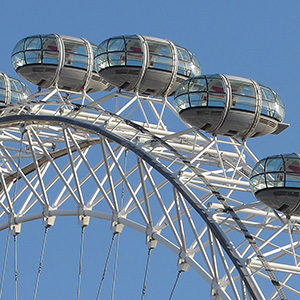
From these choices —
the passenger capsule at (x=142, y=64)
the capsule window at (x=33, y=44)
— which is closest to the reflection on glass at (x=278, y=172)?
the passenger capsule at (x=142, y=64)

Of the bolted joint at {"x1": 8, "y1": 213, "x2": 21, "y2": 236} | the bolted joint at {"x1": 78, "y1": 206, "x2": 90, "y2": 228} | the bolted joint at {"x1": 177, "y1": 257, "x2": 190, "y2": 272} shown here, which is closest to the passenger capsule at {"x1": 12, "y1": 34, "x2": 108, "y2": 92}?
the bolted joint at {"x1": 78, "y1": 206, "x2": 90, "y2": 228}

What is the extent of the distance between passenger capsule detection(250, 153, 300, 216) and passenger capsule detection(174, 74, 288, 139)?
13.6 feet

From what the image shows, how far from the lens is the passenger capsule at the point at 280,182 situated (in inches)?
2141

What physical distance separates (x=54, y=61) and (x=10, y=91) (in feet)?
21.3

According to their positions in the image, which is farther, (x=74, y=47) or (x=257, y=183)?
(x=74, y=47)

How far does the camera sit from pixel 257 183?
55.0m

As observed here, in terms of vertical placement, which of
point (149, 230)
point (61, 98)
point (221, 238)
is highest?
point (61, 98)

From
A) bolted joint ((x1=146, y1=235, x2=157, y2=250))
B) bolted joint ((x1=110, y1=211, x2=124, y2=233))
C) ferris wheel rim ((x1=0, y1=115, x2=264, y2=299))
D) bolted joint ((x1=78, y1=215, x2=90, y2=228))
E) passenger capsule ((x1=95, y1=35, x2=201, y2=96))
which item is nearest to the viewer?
ferris wheel rim ((x1=0, y1=115, x2=264, y2=299))

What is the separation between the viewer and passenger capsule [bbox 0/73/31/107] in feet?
237

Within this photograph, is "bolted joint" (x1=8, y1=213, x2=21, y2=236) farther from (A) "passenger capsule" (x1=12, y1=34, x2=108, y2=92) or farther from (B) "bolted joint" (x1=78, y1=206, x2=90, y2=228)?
(A) "passenger capsule" (x1=12, y1=34, x2=108, y2=92)

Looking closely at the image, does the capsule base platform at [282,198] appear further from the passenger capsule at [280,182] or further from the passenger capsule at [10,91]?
the passenger capsule at [10,91]

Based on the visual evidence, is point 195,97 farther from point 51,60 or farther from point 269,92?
point 51,60

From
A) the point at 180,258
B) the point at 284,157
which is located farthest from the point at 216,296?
the point at 284,157

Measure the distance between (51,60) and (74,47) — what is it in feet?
5.20
